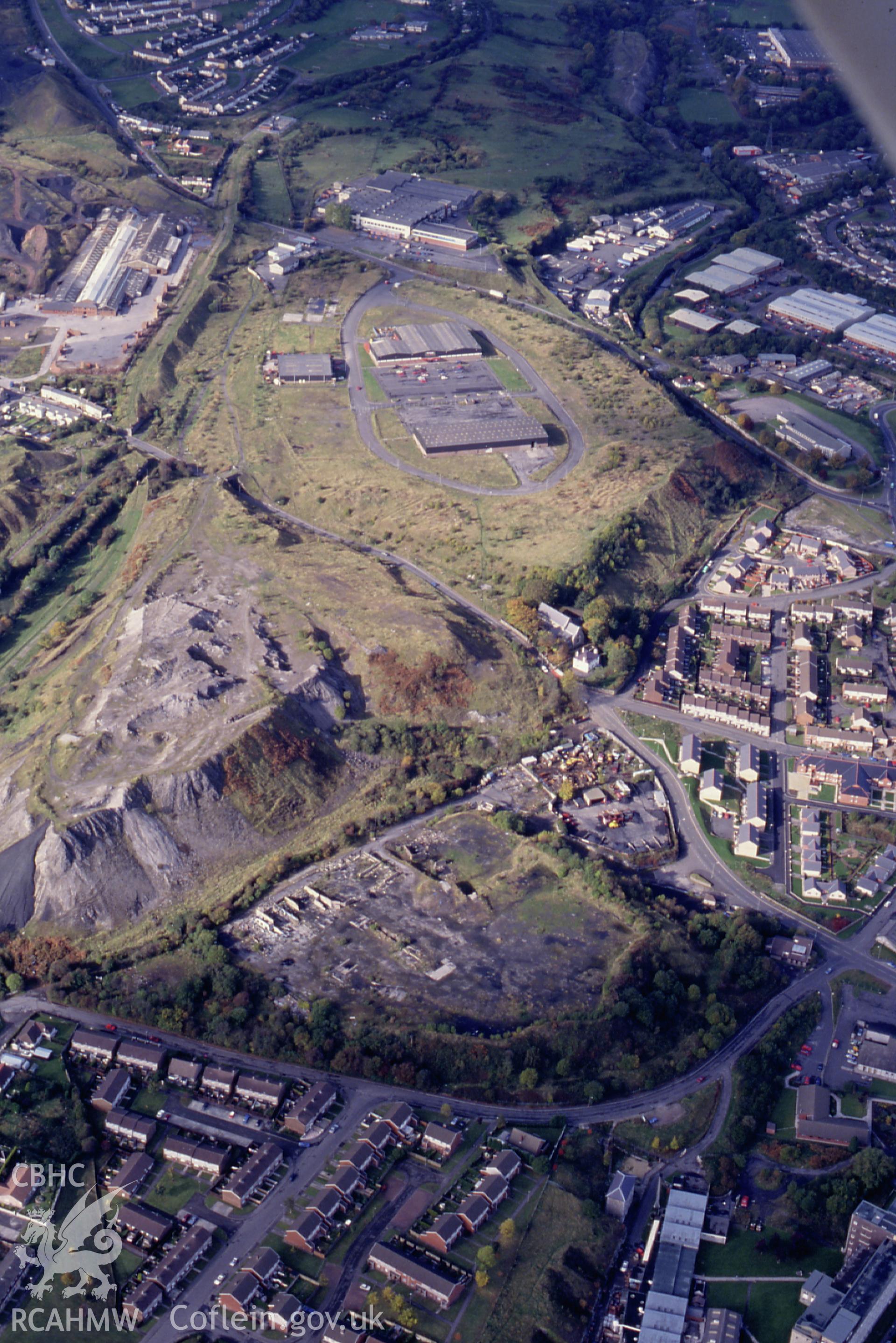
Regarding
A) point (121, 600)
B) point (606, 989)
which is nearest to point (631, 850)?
point (606, 989)

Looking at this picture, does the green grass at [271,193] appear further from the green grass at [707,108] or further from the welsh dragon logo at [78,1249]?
the welsh dragon logo at [78,1249]

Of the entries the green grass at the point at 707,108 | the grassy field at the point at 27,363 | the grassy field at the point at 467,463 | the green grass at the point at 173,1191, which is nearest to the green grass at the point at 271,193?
the grassy field at the point at 467,463

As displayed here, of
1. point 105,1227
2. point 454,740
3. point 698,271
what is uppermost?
point 105,1227

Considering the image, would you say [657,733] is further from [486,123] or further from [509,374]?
[486,123]

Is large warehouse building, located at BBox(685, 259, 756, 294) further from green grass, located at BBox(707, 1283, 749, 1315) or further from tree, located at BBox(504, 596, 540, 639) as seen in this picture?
green grass, located at BBox(707, 1283, 749, 1315)

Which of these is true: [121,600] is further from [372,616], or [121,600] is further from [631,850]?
[631,850]

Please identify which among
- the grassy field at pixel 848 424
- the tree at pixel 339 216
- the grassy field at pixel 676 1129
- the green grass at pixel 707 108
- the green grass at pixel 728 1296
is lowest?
the grassy field at pixel 848 424

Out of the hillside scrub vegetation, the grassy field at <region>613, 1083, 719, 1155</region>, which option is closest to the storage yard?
the hillside scrub vegetation
